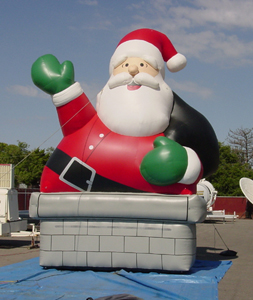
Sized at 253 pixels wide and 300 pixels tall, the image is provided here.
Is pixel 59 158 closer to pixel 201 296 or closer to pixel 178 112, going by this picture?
pixel 178 112

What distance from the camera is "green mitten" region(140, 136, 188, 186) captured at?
6.13m

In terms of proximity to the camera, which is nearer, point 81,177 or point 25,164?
point 81,177

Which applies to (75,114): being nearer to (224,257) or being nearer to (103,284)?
(103,284)

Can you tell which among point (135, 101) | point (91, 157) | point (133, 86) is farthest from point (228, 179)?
point (91, 157)

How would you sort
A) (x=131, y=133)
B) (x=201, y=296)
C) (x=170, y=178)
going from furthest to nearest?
(x=131, y=133)
(x=170, y=178)
(x=201, y=296)

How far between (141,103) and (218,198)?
2159 centimetres

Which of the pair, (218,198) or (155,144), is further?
(218,198)

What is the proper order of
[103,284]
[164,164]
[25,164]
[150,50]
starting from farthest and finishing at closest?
[25,164] < [150,50] < [164,164] < [103,284]

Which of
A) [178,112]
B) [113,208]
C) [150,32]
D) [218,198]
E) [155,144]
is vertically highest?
[150,32]

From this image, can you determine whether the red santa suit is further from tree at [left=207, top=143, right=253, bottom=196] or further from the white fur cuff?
tree at [left=207, top=143, right=253, bottom=196]

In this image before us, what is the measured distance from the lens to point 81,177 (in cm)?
670

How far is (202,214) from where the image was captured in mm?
6316

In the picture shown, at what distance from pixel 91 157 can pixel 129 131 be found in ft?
2.64

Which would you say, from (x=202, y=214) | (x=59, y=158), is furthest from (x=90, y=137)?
(x=202, y=214)
